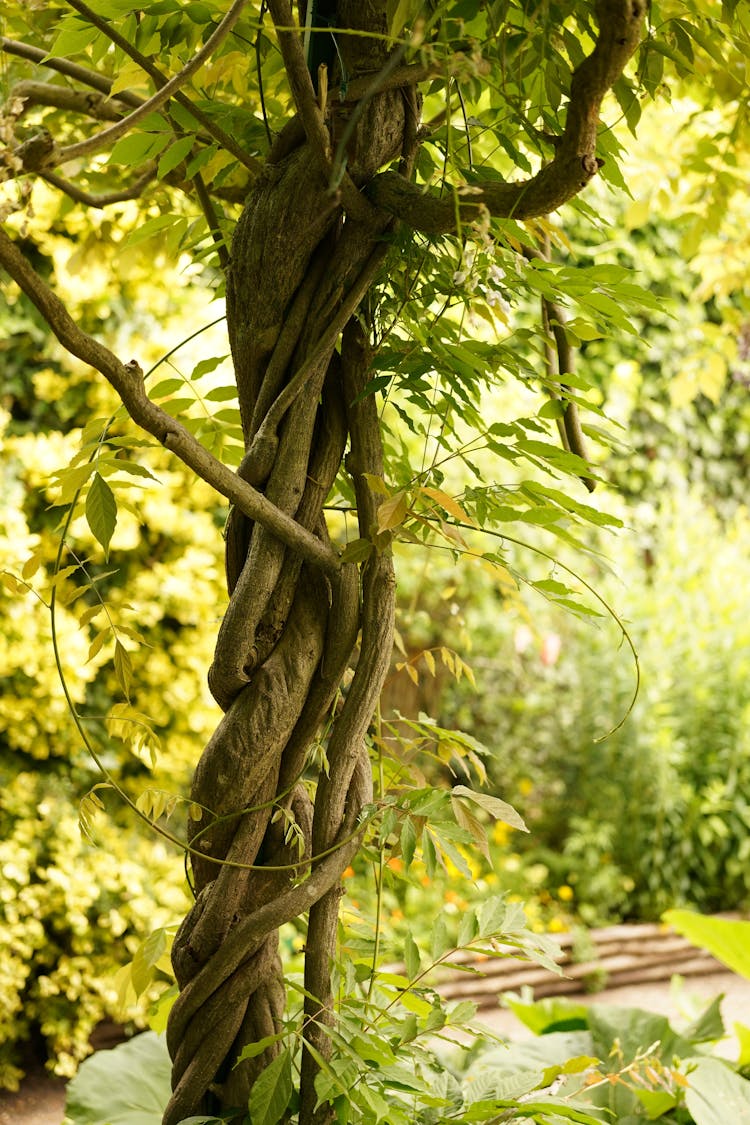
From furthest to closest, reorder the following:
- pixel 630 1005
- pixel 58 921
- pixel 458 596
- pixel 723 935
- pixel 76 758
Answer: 1. pixel 458 596
2. pixel 630 1005
3. pixel 76 758
4. pixel 58 921
5. pixel 723 935

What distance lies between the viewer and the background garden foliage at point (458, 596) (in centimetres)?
93

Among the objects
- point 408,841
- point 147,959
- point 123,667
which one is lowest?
point 147,959

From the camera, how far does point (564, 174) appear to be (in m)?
0.68

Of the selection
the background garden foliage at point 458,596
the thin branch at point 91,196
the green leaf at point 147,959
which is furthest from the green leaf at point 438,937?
the thin branch at point 91,196

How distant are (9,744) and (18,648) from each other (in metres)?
0.37

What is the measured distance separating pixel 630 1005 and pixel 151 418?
3.02 meters

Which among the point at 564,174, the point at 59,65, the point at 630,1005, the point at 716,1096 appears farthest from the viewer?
the point at 630,1005

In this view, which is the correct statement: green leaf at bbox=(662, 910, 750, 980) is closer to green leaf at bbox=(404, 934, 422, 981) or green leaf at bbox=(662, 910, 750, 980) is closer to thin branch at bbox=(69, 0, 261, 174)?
green leaf at bbox=(404, 934, 422, 981)

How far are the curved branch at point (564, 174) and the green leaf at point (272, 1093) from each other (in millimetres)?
664

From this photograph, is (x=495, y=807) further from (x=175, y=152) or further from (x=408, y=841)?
(x=175, y=152)

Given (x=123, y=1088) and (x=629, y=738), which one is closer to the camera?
(x=123, y=1088)

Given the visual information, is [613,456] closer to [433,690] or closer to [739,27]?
[433,690]

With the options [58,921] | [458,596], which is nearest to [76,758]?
[58,921]

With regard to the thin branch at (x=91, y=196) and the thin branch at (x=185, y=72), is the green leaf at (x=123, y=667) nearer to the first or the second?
the thin branch at (x=185, y=72)
